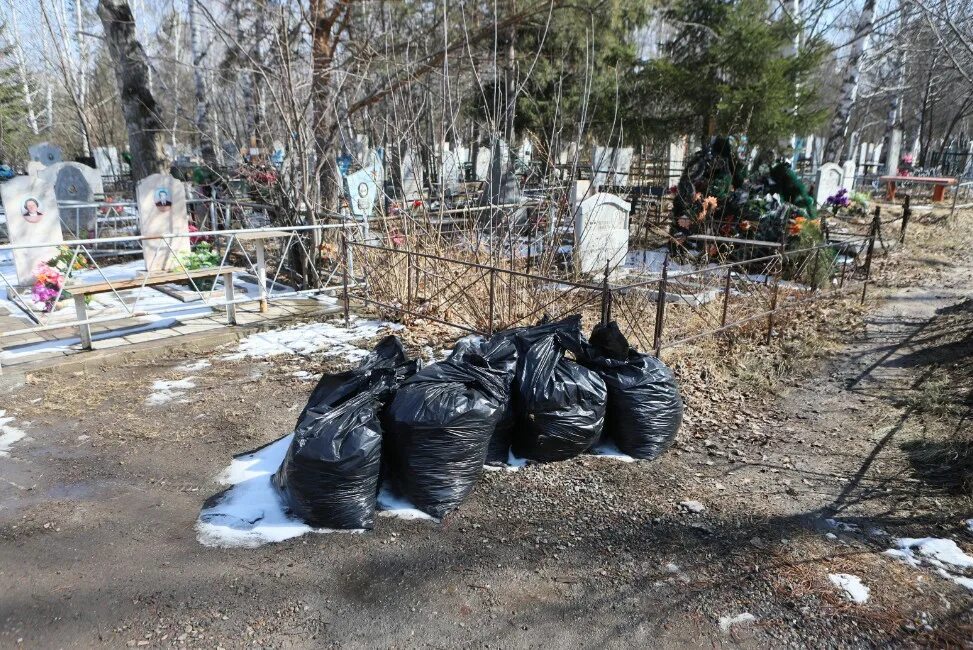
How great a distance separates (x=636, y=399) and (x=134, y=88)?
11124 mm

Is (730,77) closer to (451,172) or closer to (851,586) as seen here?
(451,172)

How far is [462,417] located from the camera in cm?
317

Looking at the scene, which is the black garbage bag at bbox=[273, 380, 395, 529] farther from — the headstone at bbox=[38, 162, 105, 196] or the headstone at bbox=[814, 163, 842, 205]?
the headstone at bbox=[814, 163, 842, 205]

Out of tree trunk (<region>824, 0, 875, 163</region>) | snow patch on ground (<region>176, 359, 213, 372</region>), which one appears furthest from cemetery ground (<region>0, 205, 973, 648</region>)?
tree trunk (<region>824, 0, 875, 163</region>)

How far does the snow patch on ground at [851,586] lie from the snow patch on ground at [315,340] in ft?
13.2

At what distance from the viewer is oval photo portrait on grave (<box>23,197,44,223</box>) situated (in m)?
8.12

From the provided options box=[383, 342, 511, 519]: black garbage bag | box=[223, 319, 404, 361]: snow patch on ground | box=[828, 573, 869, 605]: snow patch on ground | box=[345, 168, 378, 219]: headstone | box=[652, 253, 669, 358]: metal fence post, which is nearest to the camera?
box=[828, 573, 869, 605]: snow patch on ground

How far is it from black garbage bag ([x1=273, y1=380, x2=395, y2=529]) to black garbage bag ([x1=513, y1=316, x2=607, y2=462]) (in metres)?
0.93

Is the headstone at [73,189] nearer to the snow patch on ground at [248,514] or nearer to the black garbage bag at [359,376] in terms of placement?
the snow patch on ground at [248,514]

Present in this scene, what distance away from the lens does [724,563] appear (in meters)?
2.87

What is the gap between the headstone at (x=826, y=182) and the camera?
1645cm

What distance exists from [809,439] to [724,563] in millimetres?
1861

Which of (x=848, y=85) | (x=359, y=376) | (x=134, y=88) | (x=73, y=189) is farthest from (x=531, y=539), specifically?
(x=848, y=85)

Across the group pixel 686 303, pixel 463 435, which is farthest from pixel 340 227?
pixel 463 435
